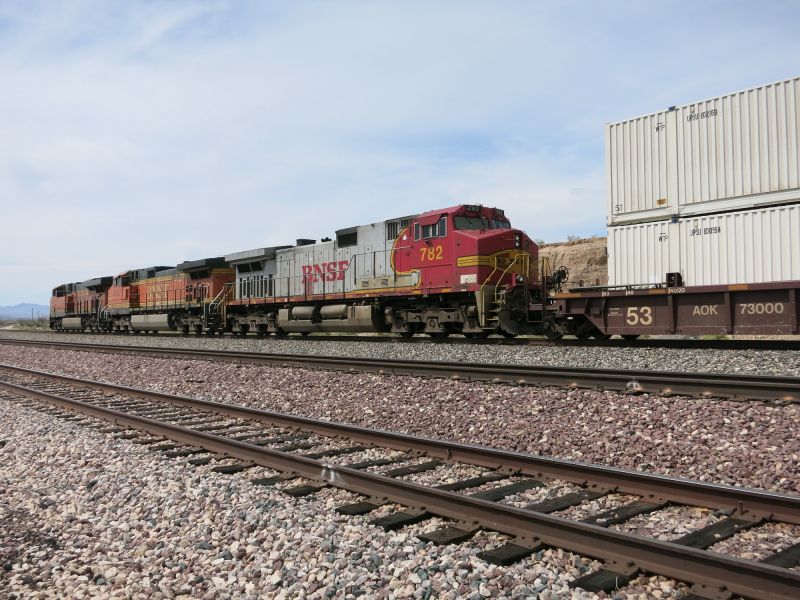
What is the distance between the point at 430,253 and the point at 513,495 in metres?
11.6

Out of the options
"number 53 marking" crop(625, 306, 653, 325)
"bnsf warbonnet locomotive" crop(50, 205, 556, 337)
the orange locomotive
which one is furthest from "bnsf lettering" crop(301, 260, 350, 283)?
"number 53 marking" crop(625, 306, 653, 325)

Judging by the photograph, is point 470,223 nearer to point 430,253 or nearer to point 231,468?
point 430,253

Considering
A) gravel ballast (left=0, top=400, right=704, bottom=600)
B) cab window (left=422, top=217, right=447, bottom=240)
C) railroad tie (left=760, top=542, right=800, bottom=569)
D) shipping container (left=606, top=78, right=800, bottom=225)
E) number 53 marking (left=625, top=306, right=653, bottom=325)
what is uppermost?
shipping container (left=606, top=78, right=800, bottom=225)

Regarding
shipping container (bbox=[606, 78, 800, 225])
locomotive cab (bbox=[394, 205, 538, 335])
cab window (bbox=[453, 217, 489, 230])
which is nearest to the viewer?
shipping container (bbox=[606, 78, 800, 225])

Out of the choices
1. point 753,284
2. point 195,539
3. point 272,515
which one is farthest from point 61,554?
point 753,284

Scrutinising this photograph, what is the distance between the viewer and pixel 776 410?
6.11 metres

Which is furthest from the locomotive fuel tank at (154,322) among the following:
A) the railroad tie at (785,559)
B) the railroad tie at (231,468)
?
the railroad tie at (785,559)

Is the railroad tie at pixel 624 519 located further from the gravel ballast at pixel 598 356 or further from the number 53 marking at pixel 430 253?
the number 53 marking at pixel 430 253

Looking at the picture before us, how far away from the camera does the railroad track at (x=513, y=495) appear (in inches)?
116

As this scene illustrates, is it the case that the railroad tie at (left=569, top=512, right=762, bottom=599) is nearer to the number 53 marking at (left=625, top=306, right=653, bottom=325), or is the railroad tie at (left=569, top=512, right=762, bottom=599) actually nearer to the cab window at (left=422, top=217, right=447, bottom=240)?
the number 53 marking at (left=625, top=306, right=653, bottom=325)

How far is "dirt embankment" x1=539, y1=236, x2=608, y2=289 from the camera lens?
32.7 metres

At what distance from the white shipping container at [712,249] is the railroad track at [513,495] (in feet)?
27.9

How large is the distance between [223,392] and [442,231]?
754 cm

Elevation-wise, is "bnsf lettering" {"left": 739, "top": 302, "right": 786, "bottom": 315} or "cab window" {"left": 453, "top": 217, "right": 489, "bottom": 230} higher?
"cab window" {"left": 453, "top": 217, "right": 489, "bottom": 230}
